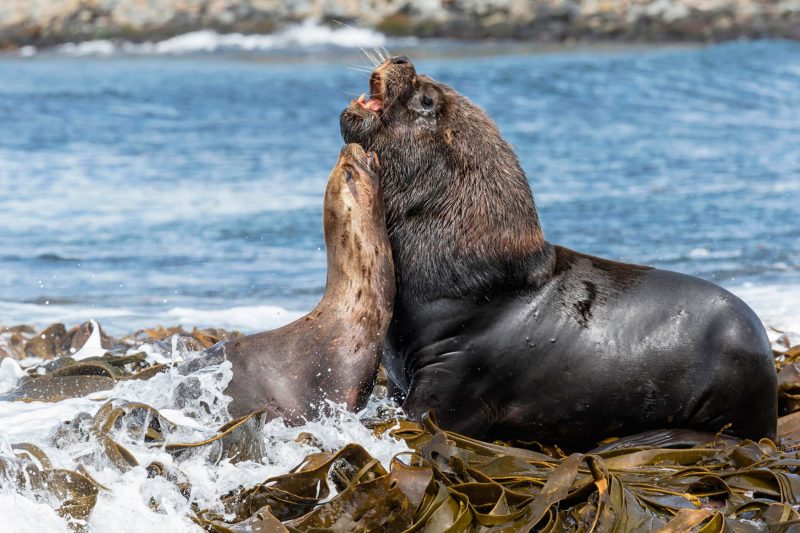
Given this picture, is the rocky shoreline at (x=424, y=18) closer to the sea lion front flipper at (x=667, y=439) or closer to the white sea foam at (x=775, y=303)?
the white sea foam at (x=775, y=303)

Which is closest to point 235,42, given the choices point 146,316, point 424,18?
point 424,18

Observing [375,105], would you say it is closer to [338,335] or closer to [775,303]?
[338,335]

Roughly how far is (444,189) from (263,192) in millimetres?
9193

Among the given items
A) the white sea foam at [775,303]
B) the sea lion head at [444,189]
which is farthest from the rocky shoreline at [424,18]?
the sea lion head at [444,189]

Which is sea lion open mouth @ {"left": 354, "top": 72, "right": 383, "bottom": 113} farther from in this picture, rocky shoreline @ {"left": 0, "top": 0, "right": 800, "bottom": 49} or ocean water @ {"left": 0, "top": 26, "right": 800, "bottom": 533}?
rocky shoreline @ {"left": 0, "top": 0, "right": 800, "bottom": 49}

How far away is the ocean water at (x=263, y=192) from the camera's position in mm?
5203

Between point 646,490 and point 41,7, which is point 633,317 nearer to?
point 646,490

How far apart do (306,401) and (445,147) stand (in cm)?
131

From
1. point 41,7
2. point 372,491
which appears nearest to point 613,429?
point 372,491

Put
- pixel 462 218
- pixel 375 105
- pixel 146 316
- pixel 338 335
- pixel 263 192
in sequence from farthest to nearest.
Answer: pixel 263 192 < pixel 146 316 < pixel 375 105 < pixel 462 218 < pixel 338 335

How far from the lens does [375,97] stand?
18.7ft

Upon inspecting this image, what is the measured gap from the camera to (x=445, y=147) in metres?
5.62

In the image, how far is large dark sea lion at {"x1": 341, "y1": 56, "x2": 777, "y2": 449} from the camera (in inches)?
210

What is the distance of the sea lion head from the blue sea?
301 mm
